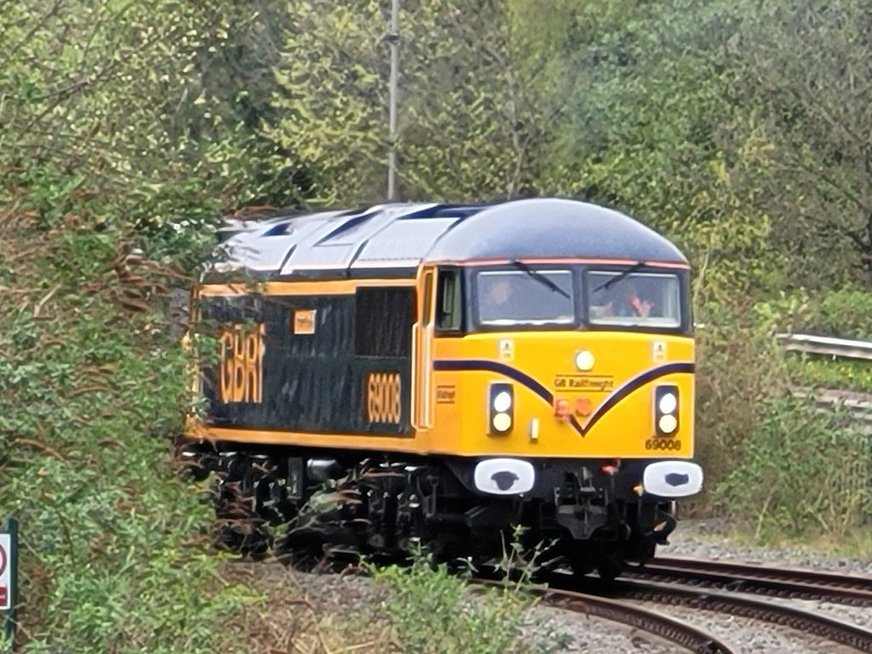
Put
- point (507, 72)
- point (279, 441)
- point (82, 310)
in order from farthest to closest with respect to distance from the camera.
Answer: point (507, 72) < point (279, 441) < point (82, 310)

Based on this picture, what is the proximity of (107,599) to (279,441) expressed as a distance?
8.46 m

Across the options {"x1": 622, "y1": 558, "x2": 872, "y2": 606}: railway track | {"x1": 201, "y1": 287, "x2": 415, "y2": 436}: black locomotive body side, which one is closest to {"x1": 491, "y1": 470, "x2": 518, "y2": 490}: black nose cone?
{"x1": 201, "y1": 287, "x2": 415, "y2": 436}: black locomotive body side

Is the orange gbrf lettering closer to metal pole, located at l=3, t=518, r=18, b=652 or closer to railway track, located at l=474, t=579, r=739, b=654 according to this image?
railway track, located at l=474, t=579, r=739, b=654

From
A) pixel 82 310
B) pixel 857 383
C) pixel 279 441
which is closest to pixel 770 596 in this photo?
pixel 279 441

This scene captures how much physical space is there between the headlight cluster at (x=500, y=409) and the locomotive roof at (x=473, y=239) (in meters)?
0.98

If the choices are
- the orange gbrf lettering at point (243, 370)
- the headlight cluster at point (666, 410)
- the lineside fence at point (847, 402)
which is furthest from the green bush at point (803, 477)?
the orange gbrf lettering at point (243, 370)

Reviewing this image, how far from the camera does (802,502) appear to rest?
21500 millimetres

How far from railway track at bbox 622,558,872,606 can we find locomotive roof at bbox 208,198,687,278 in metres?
2.58

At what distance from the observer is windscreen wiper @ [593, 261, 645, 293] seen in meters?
16.7

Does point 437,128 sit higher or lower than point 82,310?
higher

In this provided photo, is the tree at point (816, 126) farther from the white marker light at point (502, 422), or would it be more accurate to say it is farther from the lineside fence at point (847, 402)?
the white marker light at point (502, 422)

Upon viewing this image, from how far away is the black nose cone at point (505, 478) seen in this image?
15.9 metres

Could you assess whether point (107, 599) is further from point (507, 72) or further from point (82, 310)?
point (507, 72)

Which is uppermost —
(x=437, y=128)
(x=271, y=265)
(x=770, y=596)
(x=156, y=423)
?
(x=437, y=128)
